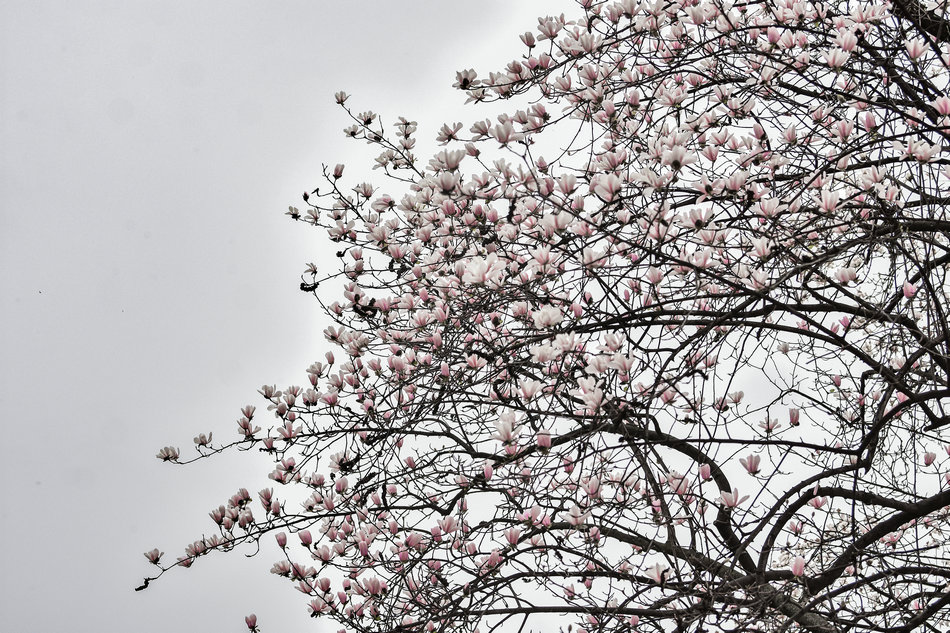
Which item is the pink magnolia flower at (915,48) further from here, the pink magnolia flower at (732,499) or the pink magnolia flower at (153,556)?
the pink magnolia flower at (153,556)

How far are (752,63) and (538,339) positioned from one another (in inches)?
63.7

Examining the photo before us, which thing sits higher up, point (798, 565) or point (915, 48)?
point (915, 48)

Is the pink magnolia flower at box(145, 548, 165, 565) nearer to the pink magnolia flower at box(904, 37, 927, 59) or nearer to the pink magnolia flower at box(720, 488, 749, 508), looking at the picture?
the pink magnolia flower at box(720, 488, 749, 508)

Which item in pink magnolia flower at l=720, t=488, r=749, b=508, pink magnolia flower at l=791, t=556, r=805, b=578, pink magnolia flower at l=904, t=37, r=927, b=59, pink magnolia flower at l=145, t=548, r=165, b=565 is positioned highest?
pink magnolia flower at l=904, t=37, r=927, b=59

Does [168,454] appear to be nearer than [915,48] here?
No

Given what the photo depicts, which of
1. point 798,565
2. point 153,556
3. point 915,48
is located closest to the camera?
point 798,565

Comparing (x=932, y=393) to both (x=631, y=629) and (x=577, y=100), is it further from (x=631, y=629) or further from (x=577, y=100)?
(x=577, y=100)

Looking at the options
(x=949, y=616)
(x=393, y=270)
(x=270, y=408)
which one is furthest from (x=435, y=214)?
(x=949, y=616)

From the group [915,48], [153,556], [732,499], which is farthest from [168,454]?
[915,48]

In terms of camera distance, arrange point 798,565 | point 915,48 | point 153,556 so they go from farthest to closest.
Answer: point 153,556
point 915,48
point 798,565

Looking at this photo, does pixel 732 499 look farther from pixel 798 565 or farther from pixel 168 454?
pixel 168 454

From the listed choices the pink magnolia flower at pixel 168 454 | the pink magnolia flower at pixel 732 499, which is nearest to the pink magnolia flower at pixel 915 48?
the pink magnolia flower at pixel 732 499

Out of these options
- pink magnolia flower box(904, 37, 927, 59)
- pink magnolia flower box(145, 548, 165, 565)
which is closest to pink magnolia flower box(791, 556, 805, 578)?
pink magnolia flower box(904, 37, 927, 59)

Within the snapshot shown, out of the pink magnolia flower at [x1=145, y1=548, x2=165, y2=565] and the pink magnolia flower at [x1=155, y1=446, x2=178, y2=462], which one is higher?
the pink magnolia flower at [x1=155, y1=446, x2=178, y2=462]
